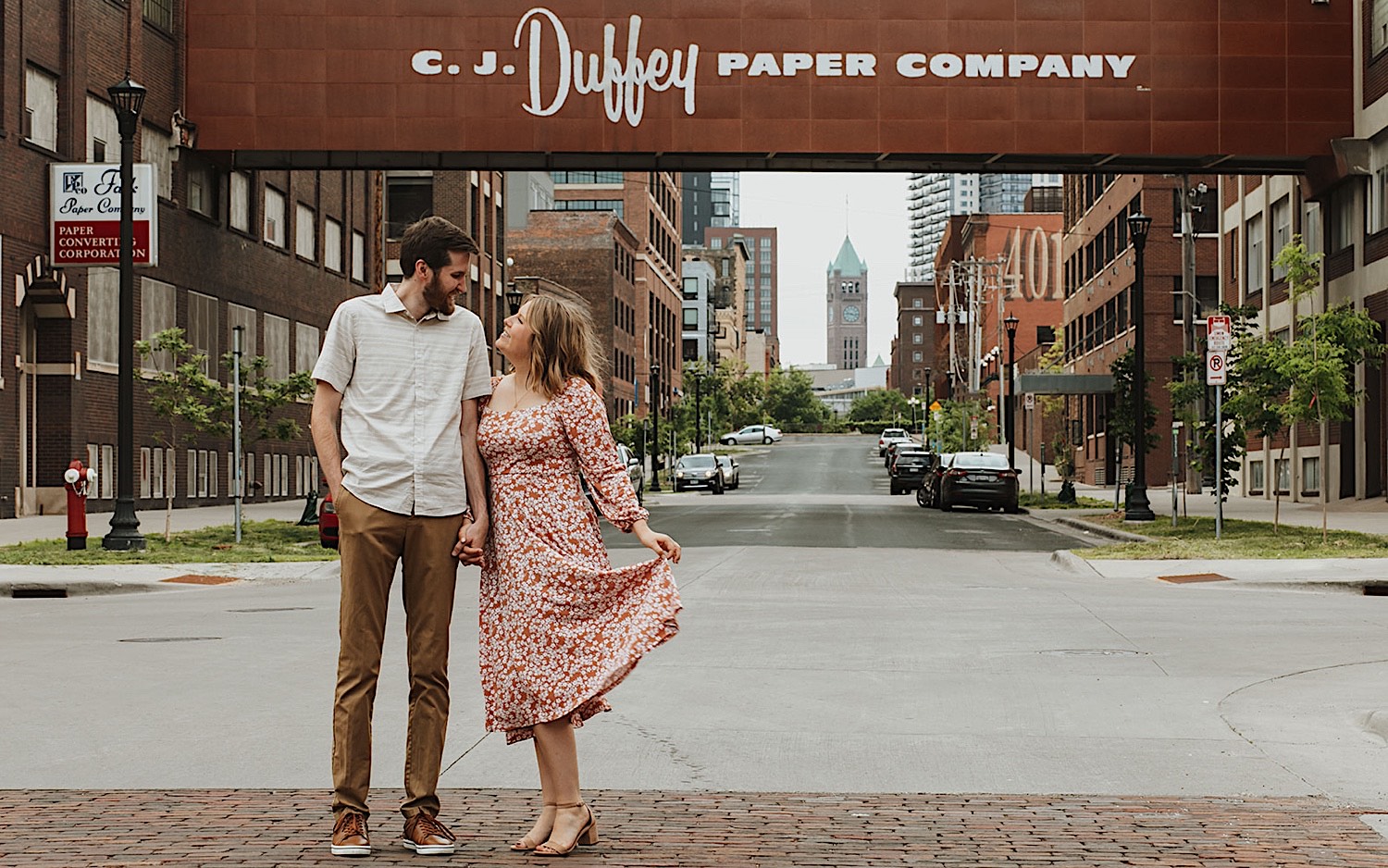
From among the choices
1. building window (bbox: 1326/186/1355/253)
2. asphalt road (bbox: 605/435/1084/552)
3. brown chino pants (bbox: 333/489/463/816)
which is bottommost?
asphalt road (bbox: 605/435/1084/552)

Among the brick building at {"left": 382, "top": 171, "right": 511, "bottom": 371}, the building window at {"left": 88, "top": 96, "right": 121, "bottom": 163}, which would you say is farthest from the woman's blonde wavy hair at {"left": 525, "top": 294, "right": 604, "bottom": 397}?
the brick building at {"left": 382, "top": 171, "right": 511, "bottom": 371}

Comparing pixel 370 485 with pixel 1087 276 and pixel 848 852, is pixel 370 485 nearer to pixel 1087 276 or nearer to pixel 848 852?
pixel 848 852

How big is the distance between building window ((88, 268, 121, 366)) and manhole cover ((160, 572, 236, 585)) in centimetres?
1665

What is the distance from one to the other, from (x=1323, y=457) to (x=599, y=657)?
102 feet

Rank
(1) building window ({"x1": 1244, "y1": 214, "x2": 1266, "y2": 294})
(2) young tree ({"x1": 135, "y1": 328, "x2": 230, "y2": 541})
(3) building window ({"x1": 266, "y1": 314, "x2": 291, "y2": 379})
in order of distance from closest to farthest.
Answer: (2) young tree ({"x1": 135, "y1": 328, "x2": 230, "y2": 541}) → (1) building window ({"x1": 1244, "y1": 214, "x2": 1266, "y2": 294}) → (3) building window ({"x1": 266, "y1": 314, "x2": 291, "y2": 379})

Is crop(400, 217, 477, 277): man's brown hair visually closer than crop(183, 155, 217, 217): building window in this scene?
Yes

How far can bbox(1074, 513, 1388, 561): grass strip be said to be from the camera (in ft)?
71.6

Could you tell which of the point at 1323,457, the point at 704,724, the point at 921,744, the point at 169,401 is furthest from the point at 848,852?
the point at 1323,457

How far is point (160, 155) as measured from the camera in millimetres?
39969

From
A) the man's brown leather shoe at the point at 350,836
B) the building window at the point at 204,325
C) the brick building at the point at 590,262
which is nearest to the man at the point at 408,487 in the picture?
the man's brown leather shoe at the point at 350,836

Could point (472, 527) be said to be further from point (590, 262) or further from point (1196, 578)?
point (590, 262)

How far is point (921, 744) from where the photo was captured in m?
8.23

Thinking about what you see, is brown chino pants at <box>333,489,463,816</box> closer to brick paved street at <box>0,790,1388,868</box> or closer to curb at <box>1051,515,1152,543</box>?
brick paved street at <box>0,790,1388,868</box>

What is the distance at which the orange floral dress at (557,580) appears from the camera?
5883mm
